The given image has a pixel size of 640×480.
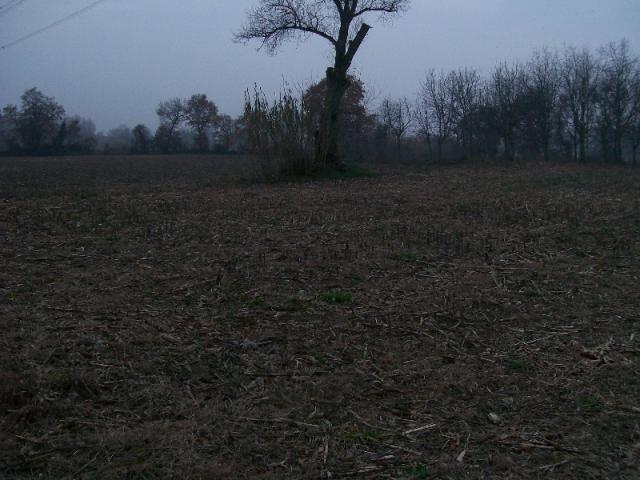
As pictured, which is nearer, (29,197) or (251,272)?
(251,272)

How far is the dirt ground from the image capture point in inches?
125

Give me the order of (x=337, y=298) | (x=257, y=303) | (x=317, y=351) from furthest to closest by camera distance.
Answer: (x=337, y=298) → (x=257, y=303) → (x=317, y=351)

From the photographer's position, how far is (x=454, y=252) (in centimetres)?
752

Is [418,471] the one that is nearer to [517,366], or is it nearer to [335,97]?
[517,366]

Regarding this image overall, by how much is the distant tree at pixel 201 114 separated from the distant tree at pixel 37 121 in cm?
1284

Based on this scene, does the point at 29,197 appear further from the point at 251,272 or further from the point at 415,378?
the point at 415,378

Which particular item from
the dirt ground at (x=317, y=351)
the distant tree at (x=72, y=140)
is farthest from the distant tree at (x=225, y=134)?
the dirt ground at (x=317, y=351)

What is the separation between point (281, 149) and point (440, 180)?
469cm

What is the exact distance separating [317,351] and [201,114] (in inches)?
2172

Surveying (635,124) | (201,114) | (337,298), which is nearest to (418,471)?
(337,298)

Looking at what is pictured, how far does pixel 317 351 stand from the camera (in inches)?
178

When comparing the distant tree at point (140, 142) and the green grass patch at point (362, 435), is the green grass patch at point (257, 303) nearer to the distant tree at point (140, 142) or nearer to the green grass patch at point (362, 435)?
the green grass patch at point (362, 435)

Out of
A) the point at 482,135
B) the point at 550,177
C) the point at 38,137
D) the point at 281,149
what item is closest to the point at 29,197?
the point at 281,149

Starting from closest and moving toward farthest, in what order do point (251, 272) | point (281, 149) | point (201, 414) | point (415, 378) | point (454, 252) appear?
point (201, 414) < point (415, 378) < point (251, 272) < point (454, 252) < point (281, 149)
